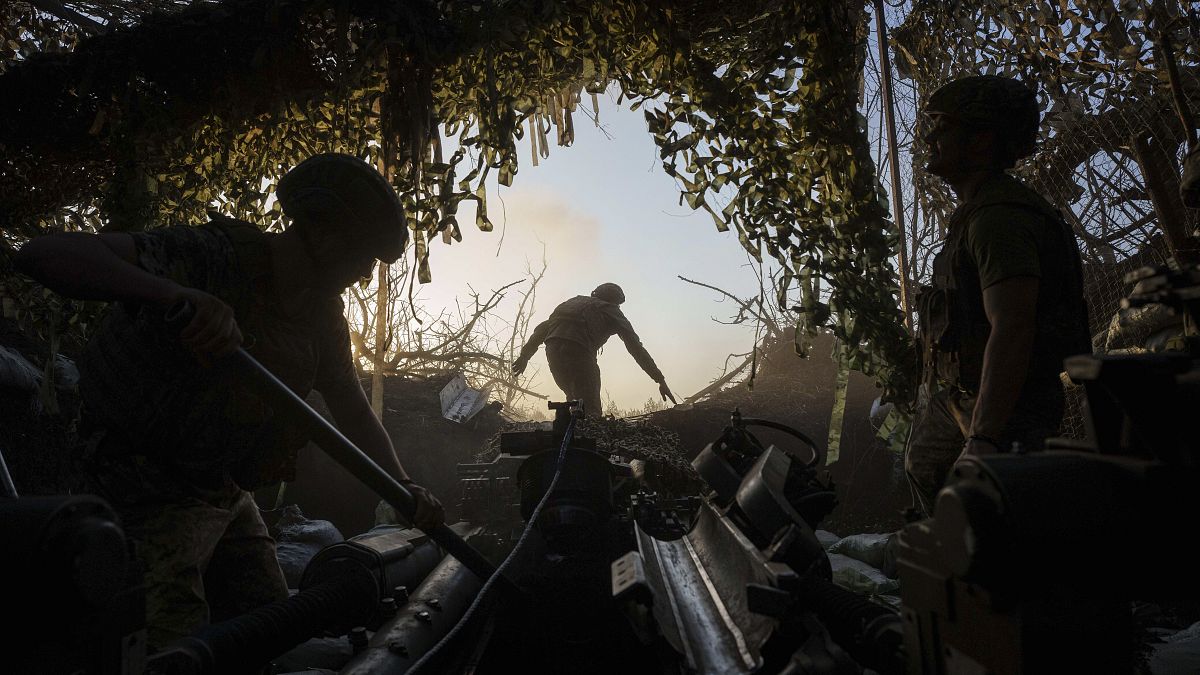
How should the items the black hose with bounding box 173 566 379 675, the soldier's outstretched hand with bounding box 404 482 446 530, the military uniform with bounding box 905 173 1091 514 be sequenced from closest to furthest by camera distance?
1. the black hose with bounding box 173 566 379 675
2. the military uniform with bounding box 905 173 1091 514
3. the soldier's outstretched hand with bounding box 404 482 446 530

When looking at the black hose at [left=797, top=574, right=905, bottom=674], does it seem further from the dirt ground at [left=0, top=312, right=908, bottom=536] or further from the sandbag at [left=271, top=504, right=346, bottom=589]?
the dirt ground at [left=0, top=312, right=908, bottom=536]

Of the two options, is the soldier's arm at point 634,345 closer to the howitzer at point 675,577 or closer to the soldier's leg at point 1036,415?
the howitzer at point 675,577

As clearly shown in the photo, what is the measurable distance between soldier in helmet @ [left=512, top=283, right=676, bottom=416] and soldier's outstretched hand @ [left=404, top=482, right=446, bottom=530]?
23.9 ft

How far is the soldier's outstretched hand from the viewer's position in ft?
9.09

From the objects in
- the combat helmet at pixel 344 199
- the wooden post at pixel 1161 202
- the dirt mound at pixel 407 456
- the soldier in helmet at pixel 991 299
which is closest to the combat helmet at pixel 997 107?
the soldier in helmet at pixel 991 299

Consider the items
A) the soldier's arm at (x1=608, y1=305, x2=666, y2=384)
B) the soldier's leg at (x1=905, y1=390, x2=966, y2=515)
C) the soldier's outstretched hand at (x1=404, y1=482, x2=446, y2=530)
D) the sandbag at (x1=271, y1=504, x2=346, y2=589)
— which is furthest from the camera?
the soldier's arm at (x1=608, y1=305, x2=666, y2=384)

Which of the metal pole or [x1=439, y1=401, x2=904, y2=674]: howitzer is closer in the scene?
[x1=439, y1=401, x2=904, y2=674]: howitzer

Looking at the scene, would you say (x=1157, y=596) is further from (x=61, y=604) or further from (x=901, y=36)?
(x=901, y=36)

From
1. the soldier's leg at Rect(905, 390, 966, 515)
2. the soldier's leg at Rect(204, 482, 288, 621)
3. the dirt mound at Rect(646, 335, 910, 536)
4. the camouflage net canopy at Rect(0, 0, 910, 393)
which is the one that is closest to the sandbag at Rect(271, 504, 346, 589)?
the camouflage net canopy at Rect(0, 0, 910, 393)

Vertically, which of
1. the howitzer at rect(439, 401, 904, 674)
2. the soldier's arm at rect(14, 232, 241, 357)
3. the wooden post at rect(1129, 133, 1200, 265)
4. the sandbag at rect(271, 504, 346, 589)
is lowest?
the sandbag at rect(271, 504, 346, 589)

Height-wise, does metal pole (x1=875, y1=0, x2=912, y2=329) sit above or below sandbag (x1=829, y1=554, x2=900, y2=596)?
above

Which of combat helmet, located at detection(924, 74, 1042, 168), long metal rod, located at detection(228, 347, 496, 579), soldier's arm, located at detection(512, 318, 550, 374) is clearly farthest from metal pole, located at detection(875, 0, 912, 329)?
soldier's arm, located at detection(512, 318, 550, 374)

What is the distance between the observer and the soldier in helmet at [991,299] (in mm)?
2465

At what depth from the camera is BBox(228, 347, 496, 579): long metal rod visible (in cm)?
221
